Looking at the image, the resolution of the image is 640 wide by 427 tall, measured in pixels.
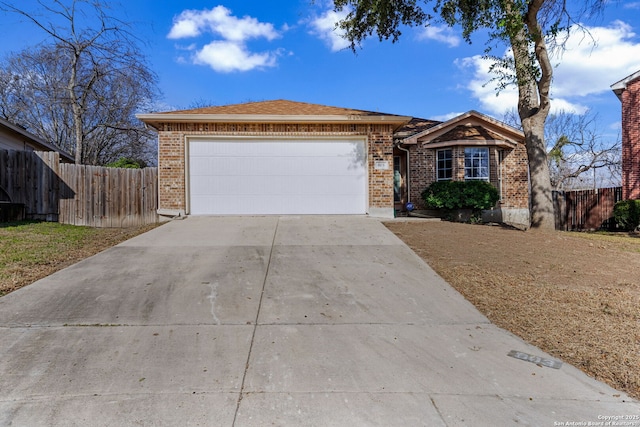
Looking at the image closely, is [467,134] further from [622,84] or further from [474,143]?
[622,84]

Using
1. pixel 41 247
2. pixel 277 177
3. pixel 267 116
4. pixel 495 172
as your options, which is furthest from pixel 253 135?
pixel 495 172

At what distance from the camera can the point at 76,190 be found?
11.2m

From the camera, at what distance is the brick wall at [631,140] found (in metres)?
14.6

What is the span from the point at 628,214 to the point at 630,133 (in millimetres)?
3433

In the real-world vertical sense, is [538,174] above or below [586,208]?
above

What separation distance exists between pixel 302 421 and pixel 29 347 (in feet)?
9.23

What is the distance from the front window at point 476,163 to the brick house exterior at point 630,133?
564 cm

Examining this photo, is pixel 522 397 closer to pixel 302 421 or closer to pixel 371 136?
pixel 302 421

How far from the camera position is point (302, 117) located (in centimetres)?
1091

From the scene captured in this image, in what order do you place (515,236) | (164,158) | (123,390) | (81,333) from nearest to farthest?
(123,390) → (81,333) → (515,236) → (164,158)

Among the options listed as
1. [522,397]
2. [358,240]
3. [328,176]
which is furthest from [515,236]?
[522,397]

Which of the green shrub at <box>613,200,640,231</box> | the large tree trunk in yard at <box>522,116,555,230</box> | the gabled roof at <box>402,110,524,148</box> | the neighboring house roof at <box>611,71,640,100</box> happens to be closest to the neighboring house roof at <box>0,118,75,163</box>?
the gabled roof at <box>402,110,524,148</box>

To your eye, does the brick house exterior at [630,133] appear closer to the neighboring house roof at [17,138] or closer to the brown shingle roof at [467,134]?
the brown shingle roof at [467,134]

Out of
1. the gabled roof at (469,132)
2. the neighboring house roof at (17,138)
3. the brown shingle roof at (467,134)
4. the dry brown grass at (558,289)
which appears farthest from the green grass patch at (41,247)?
the brown shingle roof at (467,134)
